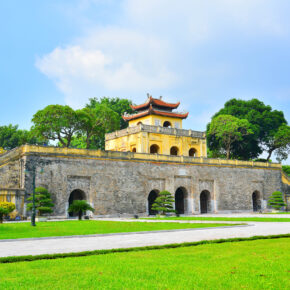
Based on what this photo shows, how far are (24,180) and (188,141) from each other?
842 inches

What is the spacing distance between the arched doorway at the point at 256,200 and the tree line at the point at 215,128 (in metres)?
9.06

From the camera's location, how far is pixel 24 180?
29.9 metres

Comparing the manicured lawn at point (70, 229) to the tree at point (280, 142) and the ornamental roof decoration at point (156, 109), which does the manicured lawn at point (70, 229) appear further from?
the tree at point (280, 142)

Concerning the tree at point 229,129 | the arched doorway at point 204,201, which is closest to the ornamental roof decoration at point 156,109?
the tree at point 229,129

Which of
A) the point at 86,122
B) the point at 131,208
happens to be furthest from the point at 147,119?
the point at 131,208

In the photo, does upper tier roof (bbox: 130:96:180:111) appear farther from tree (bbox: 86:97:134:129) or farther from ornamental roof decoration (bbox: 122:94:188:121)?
tree (bbox: 86:97:134:129)

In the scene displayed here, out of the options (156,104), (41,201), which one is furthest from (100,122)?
(41,201)

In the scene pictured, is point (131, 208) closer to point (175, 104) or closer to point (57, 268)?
point (175, 104)

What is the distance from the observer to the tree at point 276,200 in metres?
43.2

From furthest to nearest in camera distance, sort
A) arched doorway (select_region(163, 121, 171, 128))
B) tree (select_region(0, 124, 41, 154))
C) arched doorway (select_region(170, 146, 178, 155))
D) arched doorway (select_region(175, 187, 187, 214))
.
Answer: tree (select_region(0, 124, 41, 154)) < arched doorway (select_region(163, 121, 171, 128)) < arched doorway (select_region(170, 146, 178, 155)) < arched doorway (select_region(175, 187, 187, 214))

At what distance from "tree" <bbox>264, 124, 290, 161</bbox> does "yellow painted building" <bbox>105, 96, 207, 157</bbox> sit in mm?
13983

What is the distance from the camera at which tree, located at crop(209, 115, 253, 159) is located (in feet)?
166

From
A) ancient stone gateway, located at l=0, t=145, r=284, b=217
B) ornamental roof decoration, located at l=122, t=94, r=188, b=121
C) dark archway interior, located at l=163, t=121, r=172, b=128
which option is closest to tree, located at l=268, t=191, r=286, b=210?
ancient stone gateway, located at l=0, t=145, r=284, b=217

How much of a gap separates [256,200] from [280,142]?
475 inches
